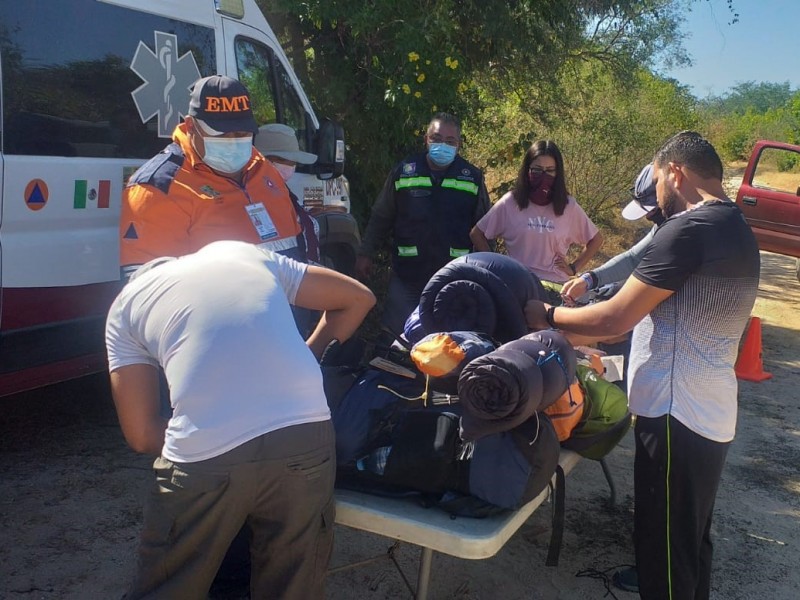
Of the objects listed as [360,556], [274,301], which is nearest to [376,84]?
[360,556]

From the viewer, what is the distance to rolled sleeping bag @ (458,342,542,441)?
7.49ft

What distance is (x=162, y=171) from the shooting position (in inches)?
130

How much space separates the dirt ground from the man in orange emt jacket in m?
1.26

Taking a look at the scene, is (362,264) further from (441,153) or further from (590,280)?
(590,280)

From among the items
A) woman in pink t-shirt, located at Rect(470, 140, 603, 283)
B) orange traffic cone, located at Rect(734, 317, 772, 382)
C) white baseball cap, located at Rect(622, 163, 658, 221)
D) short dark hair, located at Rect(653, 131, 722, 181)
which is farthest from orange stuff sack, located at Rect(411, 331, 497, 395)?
orange traffic cone, located at Rect(734, 317, 772, 382)

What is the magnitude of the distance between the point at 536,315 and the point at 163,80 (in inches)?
97.6

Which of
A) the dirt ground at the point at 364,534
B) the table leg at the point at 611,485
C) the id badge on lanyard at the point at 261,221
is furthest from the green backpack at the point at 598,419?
the id badge on lanyard at the point at 261,221

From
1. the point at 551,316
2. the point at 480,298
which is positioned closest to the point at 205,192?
the point at 480,298

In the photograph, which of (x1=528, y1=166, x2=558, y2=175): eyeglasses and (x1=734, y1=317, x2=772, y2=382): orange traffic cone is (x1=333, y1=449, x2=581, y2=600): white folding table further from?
(x1=734, y1=317, x2=772, y2=382): orange traffic cone

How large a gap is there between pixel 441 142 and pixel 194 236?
183 centimetres

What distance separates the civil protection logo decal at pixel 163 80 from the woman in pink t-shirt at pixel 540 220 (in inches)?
71.4

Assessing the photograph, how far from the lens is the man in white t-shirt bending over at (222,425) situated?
203 centimetres

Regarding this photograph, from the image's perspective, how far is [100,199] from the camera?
153 inches

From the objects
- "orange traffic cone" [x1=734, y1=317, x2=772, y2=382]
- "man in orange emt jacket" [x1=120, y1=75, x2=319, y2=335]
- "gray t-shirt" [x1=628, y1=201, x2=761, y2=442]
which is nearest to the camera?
"gray t-shirt" [x1=628, y1=201, x2=761, y2=442]
